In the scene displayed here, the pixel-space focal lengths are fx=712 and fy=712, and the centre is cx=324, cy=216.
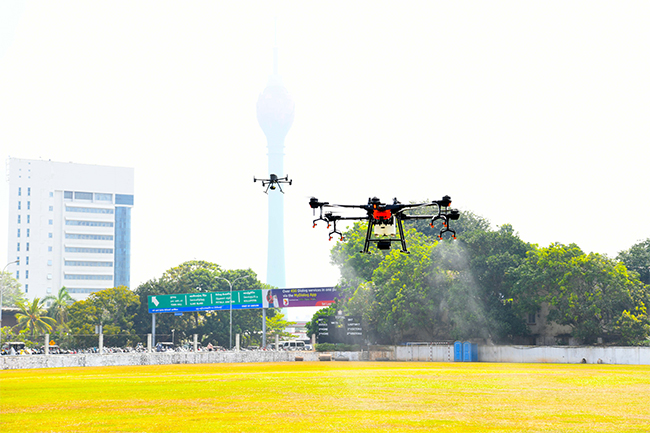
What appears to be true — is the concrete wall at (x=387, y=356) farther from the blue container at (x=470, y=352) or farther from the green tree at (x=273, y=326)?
the green tree at (x=273, y=326)

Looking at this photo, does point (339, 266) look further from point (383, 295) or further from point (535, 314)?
point (535, 314)

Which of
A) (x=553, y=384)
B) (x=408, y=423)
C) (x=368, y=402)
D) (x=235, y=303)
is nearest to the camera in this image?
(x=408, y=423)

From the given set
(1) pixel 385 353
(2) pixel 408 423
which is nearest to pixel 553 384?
(2) pixel 408 423

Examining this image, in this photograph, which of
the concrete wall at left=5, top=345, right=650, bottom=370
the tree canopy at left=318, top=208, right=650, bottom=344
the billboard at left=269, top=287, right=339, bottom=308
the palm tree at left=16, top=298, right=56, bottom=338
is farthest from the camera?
the palm tree at left=16, top=298, right=56, bottom=338

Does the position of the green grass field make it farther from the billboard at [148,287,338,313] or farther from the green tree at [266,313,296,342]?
the green tree at [266,313,296,342]

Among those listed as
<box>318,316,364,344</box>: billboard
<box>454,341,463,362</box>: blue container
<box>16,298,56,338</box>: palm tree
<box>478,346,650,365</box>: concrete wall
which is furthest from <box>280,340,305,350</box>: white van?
<box>16,298,56,338</box>: palm tree
